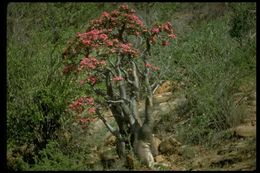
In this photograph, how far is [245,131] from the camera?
9633 millimetres

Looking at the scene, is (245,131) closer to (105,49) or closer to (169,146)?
(169,146)

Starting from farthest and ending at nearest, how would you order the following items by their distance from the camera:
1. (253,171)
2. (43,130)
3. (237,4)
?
(237,4)
(43,130)
(253,171)

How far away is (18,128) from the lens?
10219mm

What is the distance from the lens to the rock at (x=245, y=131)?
9500 mm

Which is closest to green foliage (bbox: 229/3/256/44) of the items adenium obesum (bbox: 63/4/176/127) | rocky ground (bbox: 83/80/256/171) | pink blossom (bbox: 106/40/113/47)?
rocky ground (bbox: 83/80/256/171)

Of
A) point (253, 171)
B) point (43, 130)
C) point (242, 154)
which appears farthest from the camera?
point (43, 130)

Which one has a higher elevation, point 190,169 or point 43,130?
point 43,130

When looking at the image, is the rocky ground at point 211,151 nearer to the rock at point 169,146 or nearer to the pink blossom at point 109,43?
the rock at point 169,146

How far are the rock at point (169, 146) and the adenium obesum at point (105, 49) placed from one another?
5.43 ft

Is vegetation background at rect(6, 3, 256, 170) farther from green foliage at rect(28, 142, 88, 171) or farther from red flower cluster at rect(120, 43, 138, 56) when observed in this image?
red flower cluster at rect(120, 43, 138, 56)

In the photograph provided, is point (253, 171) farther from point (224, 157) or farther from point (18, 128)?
point (18, 128)
